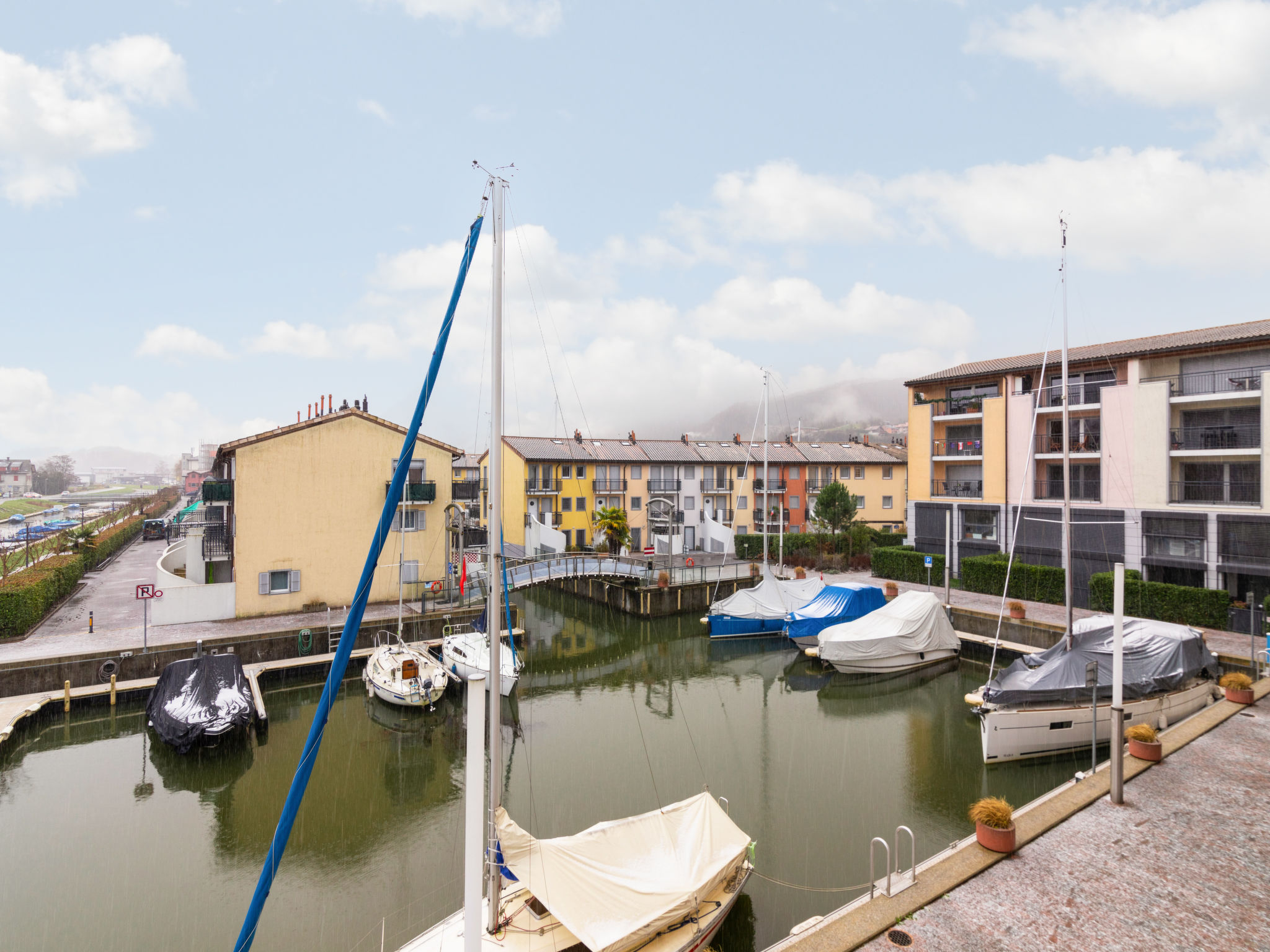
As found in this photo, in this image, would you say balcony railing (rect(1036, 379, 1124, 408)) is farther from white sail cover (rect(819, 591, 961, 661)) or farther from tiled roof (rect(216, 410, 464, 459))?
tiled roof (rect(216, 410, 464, 459))

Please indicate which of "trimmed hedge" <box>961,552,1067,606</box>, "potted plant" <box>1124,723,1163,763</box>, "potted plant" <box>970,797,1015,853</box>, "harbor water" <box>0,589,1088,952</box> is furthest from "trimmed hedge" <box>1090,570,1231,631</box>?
"potted plant" <box>970,797,1015,853</box>

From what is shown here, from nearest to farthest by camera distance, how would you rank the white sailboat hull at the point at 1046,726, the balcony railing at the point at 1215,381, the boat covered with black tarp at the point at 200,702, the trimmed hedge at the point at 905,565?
1. the white sailboat hull at the point at 1046,726
2. the boat covered with black tarp at the point at 200,702
3. the balcony railing at the point at 1215,381
4. the trimmed hedge at the point at 905,565

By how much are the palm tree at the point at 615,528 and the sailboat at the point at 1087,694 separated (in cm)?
3007

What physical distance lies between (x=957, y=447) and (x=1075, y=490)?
6782 mm

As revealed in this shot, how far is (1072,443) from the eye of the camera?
109 ft

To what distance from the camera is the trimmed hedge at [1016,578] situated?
99.7 feet

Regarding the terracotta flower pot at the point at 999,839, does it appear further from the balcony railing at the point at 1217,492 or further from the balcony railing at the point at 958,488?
the balcony railing at the point at 958,488

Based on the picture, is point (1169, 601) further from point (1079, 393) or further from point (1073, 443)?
point (1079, 393)

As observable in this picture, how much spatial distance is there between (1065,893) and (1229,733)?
10188mm

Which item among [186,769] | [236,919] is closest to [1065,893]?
[236,919]

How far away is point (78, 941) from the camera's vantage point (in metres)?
10.7

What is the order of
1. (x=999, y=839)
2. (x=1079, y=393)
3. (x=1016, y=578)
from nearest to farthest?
(x=999, y=839)
(x=1016, y=578)
(x=1079, y=393)

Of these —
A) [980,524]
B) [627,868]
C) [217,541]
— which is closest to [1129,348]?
[980,524]

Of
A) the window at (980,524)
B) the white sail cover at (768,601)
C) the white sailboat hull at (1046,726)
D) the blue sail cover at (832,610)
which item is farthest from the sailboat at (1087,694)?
the window at (980,524)
